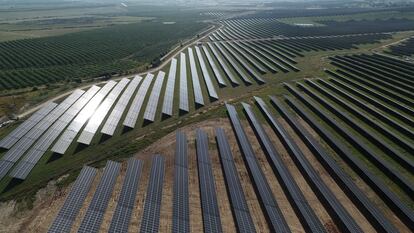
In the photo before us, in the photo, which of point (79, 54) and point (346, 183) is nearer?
point (346, 183)

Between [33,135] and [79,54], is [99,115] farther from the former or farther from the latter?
[79,54]

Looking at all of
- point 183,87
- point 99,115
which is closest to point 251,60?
point 183,87

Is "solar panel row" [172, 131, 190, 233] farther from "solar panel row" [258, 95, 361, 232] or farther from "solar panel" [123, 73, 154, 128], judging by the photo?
"solar panel row" [258, 95, 361, 232]

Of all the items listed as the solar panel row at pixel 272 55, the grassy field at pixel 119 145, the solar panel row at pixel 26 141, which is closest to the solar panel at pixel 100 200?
the grassy field at pixel 119 145

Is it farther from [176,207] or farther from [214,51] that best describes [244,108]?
[214,51]

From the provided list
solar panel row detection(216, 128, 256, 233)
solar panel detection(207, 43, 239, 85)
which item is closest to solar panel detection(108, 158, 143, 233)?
solar panel row detection(216, 128, 256, 233)

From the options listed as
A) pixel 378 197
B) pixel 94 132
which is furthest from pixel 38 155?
pixel 378 197
